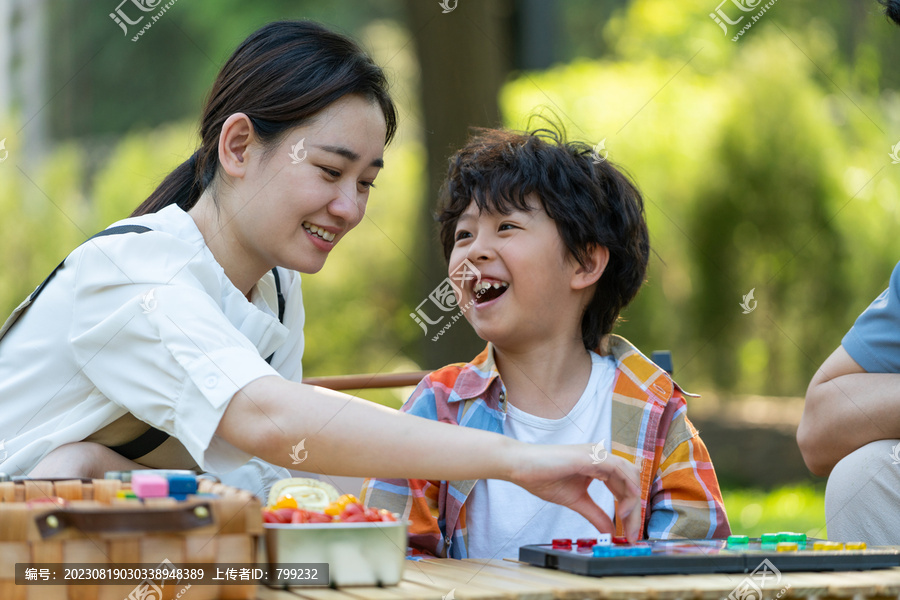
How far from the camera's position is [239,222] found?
217cm

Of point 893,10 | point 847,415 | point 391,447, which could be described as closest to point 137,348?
point 391,447

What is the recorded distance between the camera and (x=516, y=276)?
7.34ft

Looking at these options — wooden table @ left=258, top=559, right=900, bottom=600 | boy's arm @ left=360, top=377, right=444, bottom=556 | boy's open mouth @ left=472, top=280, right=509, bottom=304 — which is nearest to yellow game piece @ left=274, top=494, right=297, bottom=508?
wooden table @ left=258, top=559, right=900, bottom=600

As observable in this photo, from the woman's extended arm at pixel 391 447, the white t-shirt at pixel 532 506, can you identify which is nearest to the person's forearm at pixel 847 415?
the white t-shirt at pixel 532 506

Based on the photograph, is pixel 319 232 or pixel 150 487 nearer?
pixel 150 487

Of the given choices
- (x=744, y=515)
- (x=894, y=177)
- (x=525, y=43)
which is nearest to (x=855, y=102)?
(x=894, y=177)

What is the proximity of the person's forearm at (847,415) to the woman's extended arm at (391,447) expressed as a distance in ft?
2.96

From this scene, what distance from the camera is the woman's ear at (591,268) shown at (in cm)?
234

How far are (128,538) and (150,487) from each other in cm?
11

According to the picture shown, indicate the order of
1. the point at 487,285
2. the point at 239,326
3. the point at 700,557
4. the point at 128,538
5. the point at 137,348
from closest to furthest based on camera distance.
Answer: the point at 128,538
the point at 700,557
the point at 137,348
the point at 239,326
the point at 487,285

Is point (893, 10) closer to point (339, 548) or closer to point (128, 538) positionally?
point (339, 548)

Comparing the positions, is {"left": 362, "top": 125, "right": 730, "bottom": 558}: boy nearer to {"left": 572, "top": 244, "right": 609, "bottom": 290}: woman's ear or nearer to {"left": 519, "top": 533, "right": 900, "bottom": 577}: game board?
{"left": 572, "top": 244, "right": 609, "bottom": 290}: woman's ear

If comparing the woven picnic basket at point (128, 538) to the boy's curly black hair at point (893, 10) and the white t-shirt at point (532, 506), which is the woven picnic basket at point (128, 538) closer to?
the white t-shirt at point (532, 506)

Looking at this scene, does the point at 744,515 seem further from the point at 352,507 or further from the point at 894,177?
the point at 352,507
